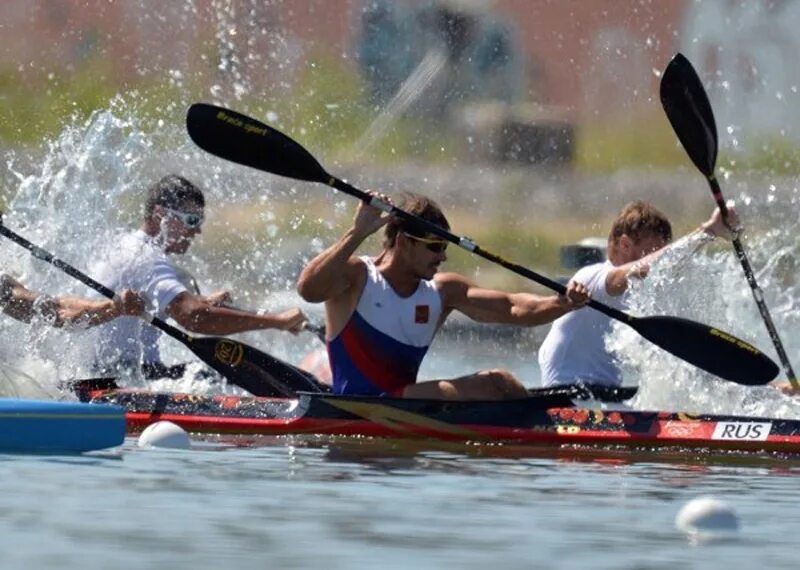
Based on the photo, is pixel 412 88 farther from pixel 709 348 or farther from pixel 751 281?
pixel 709 348

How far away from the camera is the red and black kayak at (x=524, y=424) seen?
10.2m

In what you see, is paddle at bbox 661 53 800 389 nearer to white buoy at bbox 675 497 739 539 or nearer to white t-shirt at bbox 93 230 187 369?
white t-shirt at bbox 93 230 187 369

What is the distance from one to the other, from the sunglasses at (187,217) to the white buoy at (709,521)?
4763 millimetres

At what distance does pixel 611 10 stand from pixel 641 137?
90.7 inches

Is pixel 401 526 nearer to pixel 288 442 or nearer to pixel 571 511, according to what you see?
pixel 571 511

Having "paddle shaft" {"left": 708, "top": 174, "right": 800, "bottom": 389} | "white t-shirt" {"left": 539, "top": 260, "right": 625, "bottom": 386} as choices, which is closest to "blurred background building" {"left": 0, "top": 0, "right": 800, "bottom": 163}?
"paddle shaft" {"left": 708, "top": 174, "right": 800, "bottom": 389}

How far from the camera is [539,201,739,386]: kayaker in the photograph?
36.8 ft

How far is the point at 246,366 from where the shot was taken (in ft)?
37.5

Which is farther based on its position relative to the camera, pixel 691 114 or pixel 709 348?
pixel 691 114

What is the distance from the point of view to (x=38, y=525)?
7270 mm

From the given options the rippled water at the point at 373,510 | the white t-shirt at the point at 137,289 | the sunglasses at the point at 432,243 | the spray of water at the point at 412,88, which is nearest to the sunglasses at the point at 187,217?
the white t-shirt at the point at 137,289

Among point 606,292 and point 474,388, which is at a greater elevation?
point 606,292

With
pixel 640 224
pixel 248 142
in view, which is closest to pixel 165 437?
pixel 248 142

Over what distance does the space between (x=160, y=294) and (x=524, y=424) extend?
7.28ft
